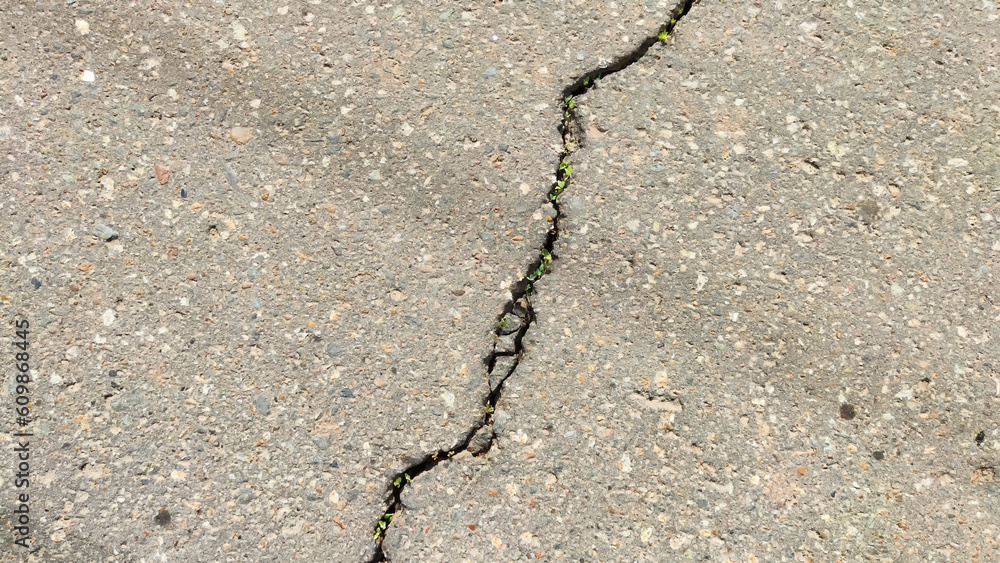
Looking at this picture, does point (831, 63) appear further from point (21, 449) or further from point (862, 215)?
point (21, 449)

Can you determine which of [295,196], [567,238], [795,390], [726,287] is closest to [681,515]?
[795,390]

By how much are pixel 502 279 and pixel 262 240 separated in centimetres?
78

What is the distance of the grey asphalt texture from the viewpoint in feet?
7.50

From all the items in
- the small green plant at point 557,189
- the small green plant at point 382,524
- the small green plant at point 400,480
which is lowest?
the small green plant at point 382,524

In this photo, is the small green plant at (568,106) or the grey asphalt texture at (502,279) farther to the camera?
the small green plant at (568,106)

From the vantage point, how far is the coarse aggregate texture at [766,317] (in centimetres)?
229

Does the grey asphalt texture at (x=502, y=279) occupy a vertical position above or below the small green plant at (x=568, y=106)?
below

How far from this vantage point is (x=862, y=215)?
8.02ft

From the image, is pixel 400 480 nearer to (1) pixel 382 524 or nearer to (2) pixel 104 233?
(1) pixel 382 524

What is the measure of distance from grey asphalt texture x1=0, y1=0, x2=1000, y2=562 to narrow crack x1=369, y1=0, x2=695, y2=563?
0.04 ft

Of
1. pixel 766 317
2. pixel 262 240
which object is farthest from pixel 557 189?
pixel 262 240

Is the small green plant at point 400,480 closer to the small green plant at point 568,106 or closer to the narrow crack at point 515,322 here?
the narrow crack at point 515,322

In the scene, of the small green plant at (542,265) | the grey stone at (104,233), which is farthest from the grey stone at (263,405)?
the small green plant at (542,265)

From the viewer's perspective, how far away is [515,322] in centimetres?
239
